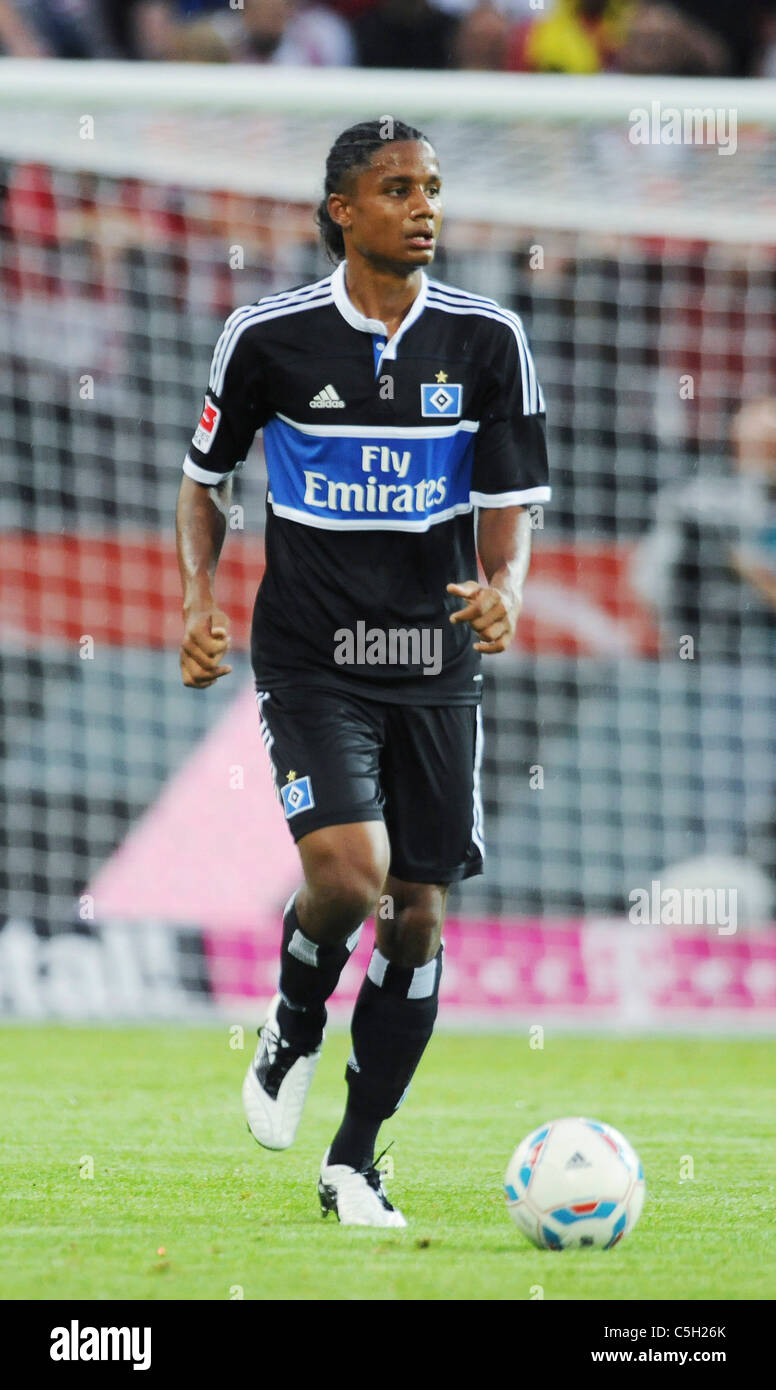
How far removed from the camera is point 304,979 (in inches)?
187

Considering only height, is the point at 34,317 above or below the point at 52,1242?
above

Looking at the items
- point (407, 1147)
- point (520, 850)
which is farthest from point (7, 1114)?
point (520, 850)

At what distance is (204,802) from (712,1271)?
4.87 meters

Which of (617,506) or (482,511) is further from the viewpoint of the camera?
(617,506)

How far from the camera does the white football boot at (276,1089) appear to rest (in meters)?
4.80

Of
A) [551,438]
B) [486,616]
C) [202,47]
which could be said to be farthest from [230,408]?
[202,47]

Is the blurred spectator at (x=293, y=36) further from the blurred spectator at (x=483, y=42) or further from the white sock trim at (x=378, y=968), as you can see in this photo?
the white sock trim at (x=378, y=968)

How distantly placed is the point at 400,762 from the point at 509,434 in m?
0.82

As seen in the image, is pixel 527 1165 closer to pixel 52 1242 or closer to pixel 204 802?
pixel 52 1242

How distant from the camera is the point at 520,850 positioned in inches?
363

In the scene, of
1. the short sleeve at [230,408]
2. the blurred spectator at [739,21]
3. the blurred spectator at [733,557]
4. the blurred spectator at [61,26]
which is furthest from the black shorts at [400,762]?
the blurred spectator at [739,21]

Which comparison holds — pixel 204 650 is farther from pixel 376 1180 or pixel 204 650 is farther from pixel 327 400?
pixel 376 1180

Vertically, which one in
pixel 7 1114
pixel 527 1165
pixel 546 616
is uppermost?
pixel 546 616

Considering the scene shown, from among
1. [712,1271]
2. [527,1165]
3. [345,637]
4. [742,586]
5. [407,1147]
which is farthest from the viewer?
[742,586]
